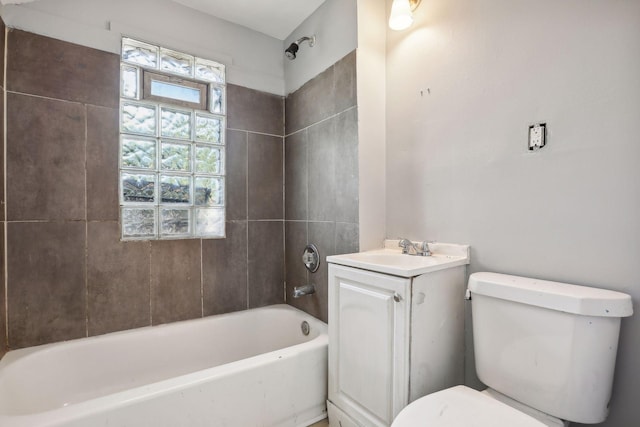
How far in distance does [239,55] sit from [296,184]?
1036 mm

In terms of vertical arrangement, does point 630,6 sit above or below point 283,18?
below

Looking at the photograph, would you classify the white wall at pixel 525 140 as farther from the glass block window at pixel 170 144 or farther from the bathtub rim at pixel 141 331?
the glass block window at pixel 170 144

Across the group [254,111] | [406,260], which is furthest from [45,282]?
[406,260]

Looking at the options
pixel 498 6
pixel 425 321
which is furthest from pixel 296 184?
pixel 498 6

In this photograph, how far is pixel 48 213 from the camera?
5.16ft

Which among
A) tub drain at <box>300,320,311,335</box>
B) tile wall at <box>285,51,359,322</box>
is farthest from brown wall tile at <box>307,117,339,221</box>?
tub drain at <box>300,320,311,335</box>

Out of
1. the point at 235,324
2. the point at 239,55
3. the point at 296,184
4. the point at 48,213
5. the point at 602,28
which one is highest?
the point at 239,55

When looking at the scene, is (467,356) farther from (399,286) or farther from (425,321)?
(399,286)

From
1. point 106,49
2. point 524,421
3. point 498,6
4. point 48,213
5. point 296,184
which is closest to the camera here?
point 524,421

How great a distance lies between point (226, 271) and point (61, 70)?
149 centimetres

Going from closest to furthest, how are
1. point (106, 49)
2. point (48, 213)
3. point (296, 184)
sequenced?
1. point (48, 213)
2. point (106, 49)
3. point (296, 184)

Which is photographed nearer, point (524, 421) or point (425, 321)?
point (524, 421)

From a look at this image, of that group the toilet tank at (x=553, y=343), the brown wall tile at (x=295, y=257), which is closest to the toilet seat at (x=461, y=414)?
the toilet tank at (x=553, y=343)

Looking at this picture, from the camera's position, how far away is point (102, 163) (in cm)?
170
